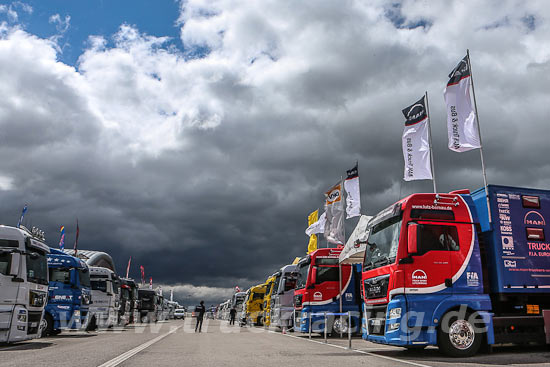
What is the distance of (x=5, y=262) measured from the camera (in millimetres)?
12422

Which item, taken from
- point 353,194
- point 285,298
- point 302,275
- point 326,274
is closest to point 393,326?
point 326,274

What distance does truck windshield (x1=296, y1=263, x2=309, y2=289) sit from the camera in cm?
1908

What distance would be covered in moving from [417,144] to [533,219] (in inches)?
223

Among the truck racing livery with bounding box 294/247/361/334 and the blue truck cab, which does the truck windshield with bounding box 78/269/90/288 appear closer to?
the blue truck cab

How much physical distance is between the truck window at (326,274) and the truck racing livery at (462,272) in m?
7.05

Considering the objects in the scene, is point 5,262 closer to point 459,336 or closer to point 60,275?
point 60,275

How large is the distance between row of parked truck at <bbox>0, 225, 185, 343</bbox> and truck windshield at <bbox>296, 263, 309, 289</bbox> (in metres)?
9.43

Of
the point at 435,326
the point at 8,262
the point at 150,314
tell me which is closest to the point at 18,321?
the point at 8,262

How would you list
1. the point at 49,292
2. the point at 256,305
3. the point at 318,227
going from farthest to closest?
the point at 256,305 → the point at 318,227 → the point at 49,292

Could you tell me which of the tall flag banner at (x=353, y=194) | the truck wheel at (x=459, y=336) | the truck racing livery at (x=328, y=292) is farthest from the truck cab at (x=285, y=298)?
the truck wheel at (x=459, y=336)

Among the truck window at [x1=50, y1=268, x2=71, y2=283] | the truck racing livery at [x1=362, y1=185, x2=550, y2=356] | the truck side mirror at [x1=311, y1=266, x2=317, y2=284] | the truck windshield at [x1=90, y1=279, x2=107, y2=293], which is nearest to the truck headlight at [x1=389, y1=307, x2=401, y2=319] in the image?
the truck racing livery at [x1=362, y1=185, x2=550, y2=356]

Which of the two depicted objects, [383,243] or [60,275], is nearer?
[383,243]

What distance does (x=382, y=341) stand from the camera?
1052 centimetres

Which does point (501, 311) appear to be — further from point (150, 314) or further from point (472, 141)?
point (150, 314)
